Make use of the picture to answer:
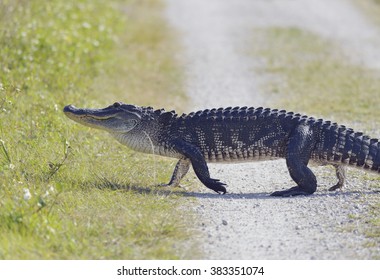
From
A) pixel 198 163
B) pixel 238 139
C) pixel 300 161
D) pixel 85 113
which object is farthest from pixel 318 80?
pixel 85 113

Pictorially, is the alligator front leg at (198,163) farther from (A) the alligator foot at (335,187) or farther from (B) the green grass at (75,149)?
(A) the alligator foot at (335,187)

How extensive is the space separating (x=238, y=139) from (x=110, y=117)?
4.31 feet

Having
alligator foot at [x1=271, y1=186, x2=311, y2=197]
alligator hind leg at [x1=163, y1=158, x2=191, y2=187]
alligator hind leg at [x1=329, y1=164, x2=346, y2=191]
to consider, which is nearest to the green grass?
alligator hind leg at [x1=163, y1=158, x2=191, y2=187]

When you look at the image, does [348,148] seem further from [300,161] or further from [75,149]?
[75,149]

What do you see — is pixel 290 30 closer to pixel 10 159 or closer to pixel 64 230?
pixel 10 159

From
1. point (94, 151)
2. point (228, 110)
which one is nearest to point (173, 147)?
point (228, 110)

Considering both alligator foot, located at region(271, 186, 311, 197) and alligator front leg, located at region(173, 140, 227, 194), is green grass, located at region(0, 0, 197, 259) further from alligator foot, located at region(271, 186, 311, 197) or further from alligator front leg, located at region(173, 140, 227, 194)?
alligator foot, located at region(271, 186, 311, 197)

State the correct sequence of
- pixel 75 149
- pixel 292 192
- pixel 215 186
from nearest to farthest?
pixel 292 192 < pixel 215 186 < pixel 75 149

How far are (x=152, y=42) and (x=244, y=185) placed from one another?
10565 millimetres

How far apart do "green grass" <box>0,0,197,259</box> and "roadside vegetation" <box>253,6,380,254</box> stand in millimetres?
1937

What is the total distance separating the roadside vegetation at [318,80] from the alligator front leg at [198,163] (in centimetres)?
164

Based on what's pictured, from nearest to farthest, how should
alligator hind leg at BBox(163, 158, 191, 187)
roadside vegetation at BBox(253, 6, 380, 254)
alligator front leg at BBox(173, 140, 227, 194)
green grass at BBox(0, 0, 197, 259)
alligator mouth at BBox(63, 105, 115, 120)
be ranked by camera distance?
green grass at BBox(0, 0, 197, 259) < alligator front leg at BBox(173, 140, 227, 194) < alligator mouth at BBox(63, 105, 115, 120) < alligator hind leg at BBox(163, 158, 191, 187) < roadside vegetation at BBox(253, 6, 380, 254)

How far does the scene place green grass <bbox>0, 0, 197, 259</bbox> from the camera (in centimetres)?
679

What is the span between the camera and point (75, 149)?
9.59 m
